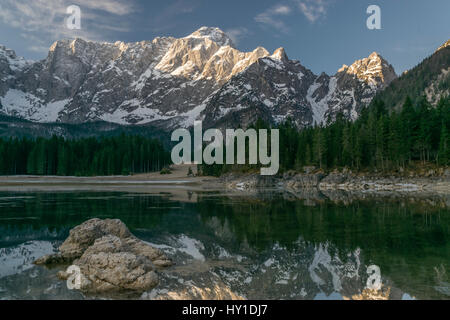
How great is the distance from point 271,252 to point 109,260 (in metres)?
9.02

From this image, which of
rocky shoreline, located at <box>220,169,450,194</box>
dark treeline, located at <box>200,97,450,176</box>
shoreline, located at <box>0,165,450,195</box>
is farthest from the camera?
dark treeline, located at <box>200,97,450,176</box>

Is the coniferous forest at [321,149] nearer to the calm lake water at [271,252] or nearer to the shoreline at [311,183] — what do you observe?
the shoreline at [311,183]

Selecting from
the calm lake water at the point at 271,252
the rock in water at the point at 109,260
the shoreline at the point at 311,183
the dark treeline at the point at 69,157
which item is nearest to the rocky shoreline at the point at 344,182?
the shoreline at the point at 311,183

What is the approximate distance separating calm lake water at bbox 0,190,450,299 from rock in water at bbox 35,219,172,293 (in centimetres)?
72

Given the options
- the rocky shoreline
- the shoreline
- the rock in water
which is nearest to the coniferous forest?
the rocky shoreline

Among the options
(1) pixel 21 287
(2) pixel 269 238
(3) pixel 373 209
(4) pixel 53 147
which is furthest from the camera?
(4) pixel 53 147

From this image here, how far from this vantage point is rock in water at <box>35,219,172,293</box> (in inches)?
531

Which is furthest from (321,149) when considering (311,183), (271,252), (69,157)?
(69,157)

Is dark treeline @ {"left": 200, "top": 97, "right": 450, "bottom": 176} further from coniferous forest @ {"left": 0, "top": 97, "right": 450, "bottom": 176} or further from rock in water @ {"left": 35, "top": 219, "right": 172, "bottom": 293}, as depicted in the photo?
rock in water @ {"left": 35, "top": 219, "right": 172, "bottom": 293}

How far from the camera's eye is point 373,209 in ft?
124

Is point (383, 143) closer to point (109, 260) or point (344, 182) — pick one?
point (344, 182)

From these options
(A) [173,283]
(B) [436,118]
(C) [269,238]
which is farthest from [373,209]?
(B) [436,118]
